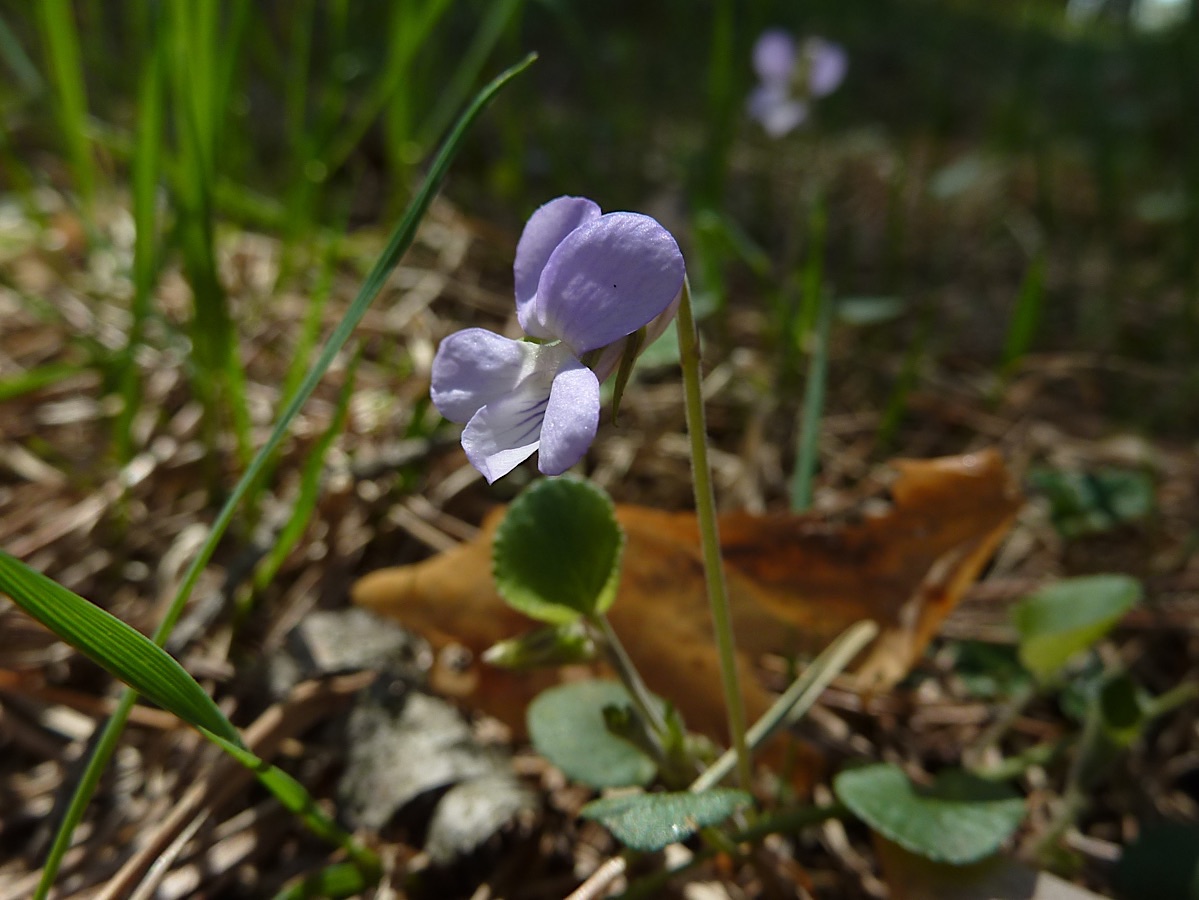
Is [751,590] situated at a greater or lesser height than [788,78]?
lesser

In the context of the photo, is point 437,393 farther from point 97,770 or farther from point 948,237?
point 948,237

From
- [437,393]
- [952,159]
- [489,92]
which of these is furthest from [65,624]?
[952,159]

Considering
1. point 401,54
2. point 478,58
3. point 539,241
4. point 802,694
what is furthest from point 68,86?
point 802,694

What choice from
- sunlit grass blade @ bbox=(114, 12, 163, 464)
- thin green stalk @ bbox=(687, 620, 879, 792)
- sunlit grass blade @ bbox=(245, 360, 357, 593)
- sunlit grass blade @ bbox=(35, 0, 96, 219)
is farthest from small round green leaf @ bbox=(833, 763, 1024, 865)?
sunlit grass blade @ bbox=(35, 0, 96, 219)

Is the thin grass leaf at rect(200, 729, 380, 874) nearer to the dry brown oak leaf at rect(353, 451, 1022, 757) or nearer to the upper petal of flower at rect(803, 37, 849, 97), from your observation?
the dry brown oak leaf at rect(353, 451, 1022, 757)

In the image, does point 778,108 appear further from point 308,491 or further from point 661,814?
point 661,814

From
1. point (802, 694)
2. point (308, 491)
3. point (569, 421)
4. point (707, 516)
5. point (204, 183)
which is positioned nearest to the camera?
point (569, 421)

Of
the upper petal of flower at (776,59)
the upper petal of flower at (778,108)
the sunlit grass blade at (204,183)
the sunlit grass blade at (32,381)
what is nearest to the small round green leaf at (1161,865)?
the sunlit grass blade at (204,183)

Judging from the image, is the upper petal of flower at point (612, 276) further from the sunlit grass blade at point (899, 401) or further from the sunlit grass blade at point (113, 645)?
the sunlit grass blade at point (899, 401)
